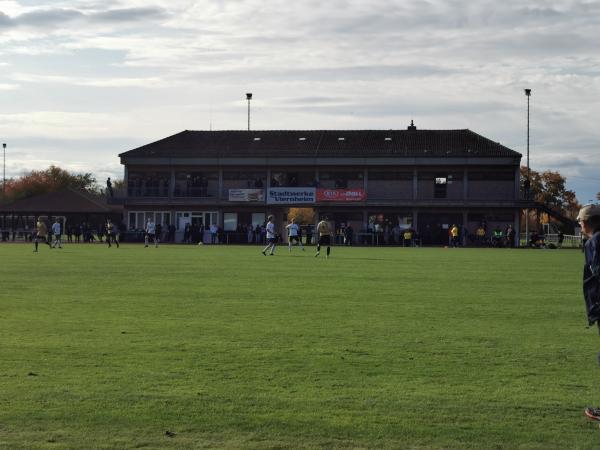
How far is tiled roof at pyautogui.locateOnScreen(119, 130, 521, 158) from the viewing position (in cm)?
7475

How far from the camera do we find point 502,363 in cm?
979

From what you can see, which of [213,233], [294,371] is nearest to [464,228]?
[213,233]

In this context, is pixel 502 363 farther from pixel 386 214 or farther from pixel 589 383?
pixel 386 214

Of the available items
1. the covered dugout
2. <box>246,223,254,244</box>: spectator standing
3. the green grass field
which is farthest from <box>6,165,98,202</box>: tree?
the green grass field

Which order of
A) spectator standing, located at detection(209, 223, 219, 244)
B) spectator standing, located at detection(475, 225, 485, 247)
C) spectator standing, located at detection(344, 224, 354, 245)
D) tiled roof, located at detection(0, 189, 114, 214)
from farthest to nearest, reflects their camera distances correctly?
tiled roof, located at detection(0, 189, 114, 214) < spectator standing, located at detection(209, 223, 219, 244) < spectator standing, located at detection(475, 225, 485, 247) < spectator standing, located at detection(344, 224, 354, 245)

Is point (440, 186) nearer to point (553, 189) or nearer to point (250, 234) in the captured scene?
point (250, 234)

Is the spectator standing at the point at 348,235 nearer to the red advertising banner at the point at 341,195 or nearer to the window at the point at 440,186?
the red advertising banner at the point at 341,195

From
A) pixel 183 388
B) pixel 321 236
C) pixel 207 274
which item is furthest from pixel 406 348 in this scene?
pixel 321 236

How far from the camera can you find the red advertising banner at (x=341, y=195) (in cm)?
7388

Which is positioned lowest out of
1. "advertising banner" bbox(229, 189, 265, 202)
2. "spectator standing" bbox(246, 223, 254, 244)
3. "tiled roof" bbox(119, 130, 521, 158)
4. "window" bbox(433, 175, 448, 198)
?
"spectator standing" bbox(246, 223, 254, 244)

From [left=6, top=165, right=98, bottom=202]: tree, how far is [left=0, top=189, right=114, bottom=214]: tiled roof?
98.3ft

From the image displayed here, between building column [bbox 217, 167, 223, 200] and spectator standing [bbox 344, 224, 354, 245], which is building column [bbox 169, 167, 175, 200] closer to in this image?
building column [bbox 217, 167, 223, 200]

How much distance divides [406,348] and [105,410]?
4.37m

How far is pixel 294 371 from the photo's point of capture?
9211 mm
